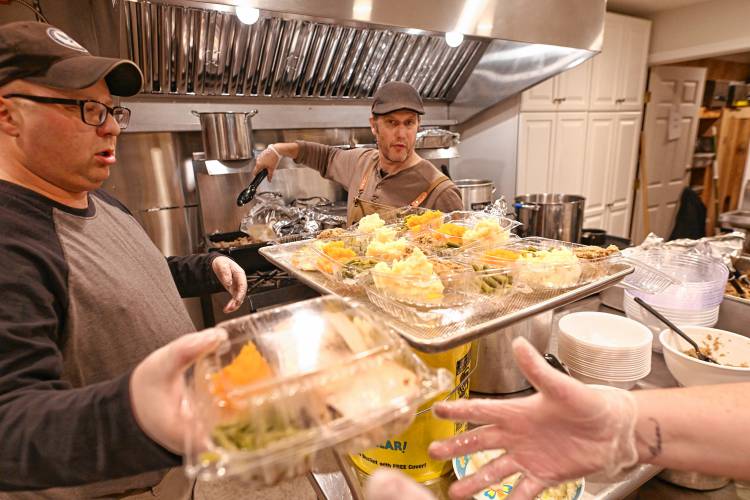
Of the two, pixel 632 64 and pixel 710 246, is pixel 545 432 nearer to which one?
pixel 710 246

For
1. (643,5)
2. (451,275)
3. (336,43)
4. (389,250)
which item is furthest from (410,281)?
(643,5)

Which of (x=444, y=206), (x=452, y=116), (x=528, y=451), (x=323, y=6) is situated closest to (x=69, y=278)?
(x=528, y=451)

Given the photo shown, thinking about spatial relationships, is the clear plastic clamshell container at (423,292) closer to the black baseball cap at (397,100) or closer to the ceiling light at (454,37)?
the black baseball cap at (397,100)

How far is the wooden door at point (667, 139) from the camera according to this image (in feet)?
17.4

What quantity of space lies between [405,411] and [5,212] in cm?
108

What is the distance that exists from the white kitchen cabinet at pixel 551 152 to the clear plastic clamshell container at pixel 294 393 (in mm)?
4056

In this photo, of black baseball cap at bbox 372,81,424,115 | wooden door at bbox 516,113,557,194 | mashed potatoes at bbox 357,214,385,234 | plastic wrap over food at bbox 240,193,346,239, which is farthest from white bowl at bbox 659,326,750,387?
wooden door at bbox 516,113,557,194

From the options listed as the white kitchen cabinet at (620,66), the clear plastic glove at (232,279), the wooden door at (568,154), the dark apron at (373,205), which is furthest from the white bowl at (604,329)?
the white kitchen cabinet at (620,66)

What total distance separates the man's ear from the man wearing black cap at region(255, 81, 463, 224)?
4.66 feet

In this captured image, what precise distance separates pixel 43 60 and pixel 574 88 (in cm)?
481

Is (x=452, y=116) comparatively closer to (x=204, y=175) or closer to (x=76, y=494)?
(x=204, y=175)

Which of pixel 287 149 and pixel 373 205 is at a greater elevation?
pixel 287 149

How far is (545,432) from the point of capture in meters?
0.78

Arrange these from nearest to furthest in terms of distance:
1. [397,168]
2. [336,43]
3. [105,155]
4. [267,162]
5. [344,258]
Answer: [105,155], [344,258], [397,168], [267,162], [336,43]
